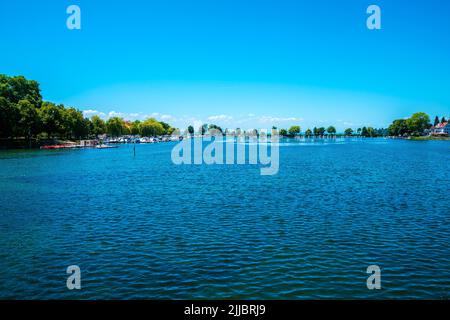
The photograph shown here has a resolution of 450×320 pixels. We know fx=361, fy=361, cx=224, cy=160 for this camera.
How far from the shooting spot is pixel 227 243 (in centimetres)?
2380

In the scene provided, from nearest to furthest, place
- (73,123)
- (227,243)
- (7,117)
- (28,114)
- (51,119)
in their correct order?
(227,243), (7,117), (28,114), (51,119), (73,123)

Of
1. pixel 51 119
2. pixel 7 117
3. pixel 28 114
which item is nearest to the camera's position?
pixel 7 117

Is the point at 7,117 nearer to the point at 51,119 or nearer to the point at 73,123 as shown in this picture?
the point at 51,119

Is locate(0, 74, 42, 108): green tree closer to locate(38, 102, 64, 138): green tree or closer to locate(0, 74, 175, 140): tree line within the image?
locate(0, 74, 175, 140): tree line

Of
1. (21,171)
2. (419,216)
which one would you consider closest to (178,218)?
(419,216)

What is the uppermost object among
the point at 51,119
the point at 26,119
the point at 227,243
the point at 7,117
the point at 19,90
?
the point at 19,90

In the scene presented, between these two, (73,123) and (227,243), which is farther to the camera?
(73,123)

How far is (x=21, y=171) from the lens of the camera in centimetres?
6912

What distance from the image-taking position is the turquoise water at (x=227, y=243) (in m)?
17.7

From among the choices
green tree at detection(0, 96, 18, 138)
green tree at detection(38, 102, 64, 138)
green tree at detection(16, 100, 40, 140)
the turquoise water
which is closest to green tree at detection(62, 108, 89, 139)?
green tree at detection(38, 102, 64, 138)

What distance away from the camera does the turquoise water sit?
1770 centimetres

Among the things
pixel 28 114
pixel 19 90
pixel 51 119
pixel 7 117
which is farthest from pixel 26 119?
pixel 19 90

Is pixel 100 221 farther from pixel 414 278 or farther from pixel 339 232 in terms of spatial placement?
pixel 414 278
